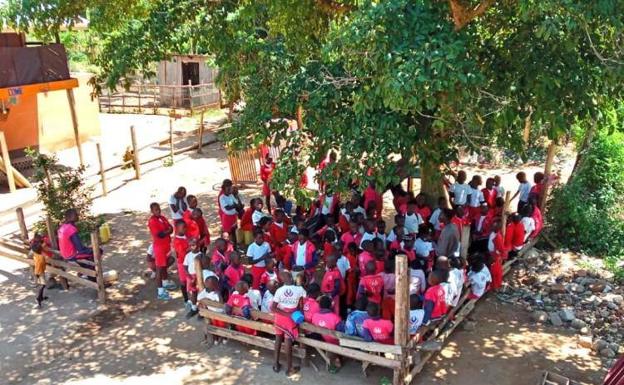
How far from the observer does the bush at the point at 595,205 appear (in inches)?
405

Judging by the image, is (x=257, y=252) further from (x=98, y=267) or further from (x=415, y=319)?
(x=415, y=319)

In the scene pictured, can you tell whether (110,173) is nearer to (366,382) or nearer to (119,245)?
(119,245)

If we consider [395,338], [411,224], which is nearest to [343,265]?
[395,338]

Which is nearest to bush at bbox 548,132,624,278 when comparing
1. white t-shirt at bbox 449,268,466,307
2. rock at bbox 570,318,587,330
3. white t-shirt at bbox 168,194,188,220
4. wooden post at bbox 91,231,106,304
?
rock at bbox 570,318,587,330

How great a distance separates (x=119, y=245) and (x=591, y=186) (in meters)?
9.31

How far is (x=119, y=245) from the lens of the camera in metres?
11.4

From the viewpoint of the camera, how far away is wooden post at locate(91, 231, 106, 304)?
27.8ft

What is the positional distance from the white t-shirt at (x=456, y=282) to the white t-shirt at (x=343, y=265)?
4.70ft

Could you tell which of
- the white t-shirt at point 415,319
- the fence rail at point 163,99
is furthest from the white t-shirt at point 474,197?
the fence rail at point 163,99

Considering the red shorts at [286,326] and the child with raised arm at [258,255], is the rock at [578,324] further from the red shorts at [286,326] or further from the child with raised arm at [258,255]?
the child with raised arm at [258,255]

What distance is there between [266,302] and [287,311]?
0.48 meters

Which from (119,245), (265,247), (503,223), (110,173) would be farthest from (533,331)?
(110,173)

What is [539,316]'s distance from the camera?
812cm

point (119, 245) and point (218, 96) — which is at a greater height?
point (218, 96)
